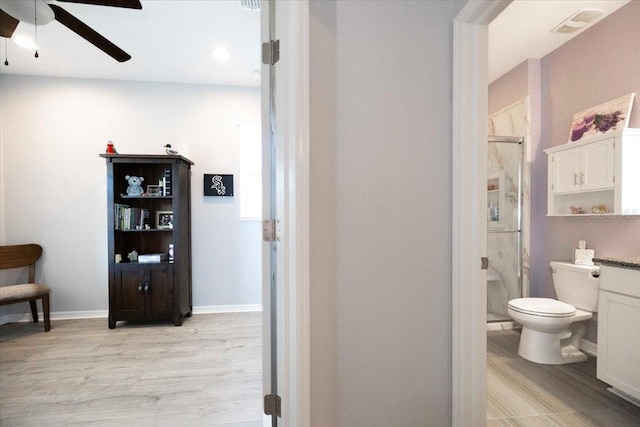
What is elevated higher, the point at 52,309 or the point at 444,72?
the point at 444,72

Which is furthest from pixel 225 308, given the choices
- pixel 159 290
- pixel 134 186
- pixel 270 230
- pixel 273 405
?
pixel 270 230

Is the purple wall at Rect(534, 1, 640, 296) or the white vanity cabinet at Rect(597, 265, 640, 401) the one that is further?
the purple wall at Rect(534, 1, 640, 296)

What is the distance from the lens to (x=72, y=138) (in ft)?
11.2

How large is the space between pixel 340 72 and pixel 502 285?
304cm

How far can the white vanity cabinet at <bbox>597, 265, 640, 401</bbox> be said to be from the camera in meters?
1.69

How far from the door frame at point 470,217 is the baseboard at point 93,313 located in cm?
283

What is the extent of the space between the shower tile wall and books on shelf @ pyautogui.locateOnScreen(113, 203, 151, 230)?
3.86 m

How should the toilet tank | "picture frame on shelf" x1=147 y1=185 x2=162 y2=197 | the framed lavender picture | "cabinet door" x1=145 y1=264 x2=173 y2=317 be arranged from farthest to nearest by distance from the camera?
1. "picture frame on shelf" x1=147 y1=185 x2=162 y2=197
2. "cabinet door" x1=145 y1=264 x2=173 y2=317
3. the toilet tank
4. the framed lavender picture

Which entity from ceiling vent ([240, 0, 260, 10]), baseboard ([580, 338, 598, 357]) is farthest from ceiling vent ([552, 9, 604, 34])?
baseboard ([580, 338, 598, 357])

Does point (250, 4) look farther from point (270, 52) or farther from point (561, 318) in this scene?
point (561, 318)

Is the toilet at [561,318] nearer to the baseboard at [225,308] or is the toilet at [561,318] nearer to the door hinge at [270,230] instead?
the door hinge at [270,230]

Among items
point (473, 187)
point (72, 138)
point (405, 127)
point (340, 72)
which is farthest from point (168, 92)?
point (473, 187)

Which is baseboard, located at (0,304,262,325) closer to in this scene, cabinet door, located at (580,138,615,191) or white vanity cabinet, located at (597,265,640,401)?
white vanity cabinet, located at (597,265,640,401)

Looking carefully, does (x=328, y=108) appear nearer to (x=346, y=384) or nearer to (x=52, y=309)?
(x=346, y=384)
